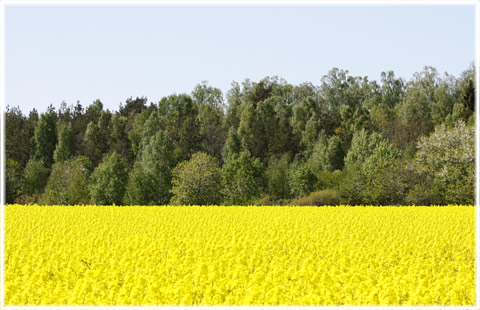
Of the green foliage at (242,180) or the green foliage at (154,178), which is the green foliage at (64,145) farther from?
the green foliage at (242,180)

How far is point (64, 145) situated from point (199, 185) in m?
33.7

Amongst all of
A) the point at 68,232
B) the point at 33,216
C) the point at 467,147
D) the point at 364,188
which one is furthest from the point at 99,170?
the point at 68,232

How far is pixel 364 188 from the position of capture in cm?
4894

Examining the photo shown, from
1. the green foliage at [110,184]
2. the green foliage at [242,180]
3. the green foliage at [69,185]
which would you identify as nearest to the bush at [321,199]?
the green foliage at [242,180]

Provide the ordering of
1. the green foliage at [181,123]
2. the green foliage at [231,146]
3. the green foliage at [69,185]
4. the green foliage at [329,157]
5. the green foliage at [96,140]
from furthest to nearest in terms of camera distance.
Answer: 1. the green foliage at [96,140]
2. the green foliage at [181,123]
3. the green foliage at [231,146]
4. the green foliage at [329,157]
5. the green foliage at [69,185]

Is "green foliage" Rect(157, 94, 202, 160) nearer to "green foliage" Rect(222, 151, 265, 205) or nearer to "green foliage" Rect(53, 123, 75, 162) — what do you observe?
"green foliage" Rect(53, 123, 75, 162)

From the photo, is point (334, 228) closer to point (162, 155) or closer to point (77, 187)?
point (77, 187)

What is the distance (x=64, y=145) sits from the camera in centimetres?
8575

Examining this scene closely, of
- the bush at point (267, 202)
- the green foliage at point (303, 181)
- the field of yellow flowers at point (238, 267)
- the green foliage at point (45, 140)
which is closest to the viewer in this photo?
the field of yellow flowers at point (238, 267)

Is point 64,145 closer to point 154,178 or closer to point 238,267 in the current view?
point 154,178

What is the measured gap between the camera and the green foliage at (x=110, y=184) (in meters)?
62.0

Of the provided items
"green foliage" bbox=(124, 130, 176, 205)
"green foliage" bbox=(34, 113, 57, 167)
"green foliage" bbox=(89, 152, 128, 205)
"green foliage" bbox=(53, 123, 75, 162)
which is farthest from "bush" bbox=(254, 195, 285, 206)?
"green foliage" bbox=(34, 113, 57, 167)

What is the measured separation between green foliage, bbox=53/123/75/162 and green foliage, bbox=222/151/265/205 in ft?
94.9

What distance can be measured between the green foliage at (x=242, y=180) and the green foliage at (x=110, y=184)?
992 centimetres
